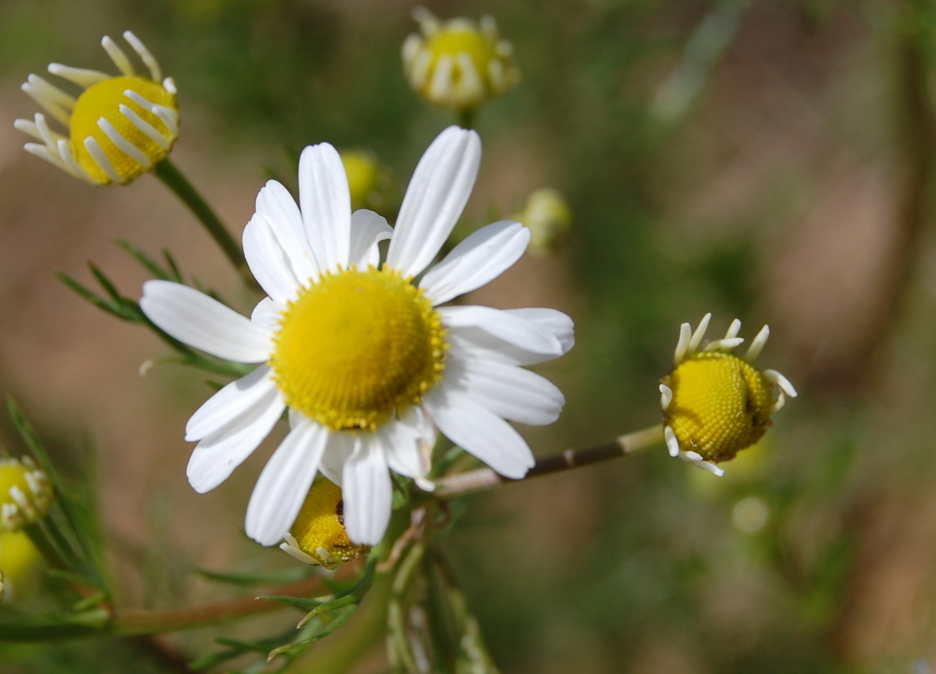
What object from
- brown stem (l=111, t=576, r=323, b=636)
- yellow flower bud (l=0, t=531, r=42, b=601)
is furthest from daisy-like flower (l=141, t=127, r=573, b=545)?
yellow flower bud (l=0, t=531, r=42, b=601)

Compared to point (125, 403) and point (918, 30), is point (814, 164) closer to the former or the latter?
point (918, 30)

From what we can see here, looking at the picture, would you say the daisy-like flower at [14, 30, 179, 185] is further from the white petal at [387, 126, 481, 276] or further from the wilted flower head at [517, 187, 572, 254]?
the wilted flower head at [517, 187, 572, 254]

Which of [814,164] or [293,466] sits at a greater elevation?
[293,466]

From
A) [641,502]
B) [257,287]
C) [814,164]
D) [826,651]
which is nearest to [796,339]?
[814,164]

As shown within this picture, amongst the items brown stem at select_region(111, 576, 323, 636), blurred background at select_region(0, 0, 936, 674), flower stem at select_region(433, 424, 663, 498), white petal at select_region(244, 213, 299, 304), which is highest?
white petal at select_region(244, 213, 299, 304)

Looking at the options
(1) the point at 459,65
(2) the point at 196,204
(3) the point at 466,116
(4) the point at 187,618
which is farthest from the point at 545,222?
(4) the point at 187,618
